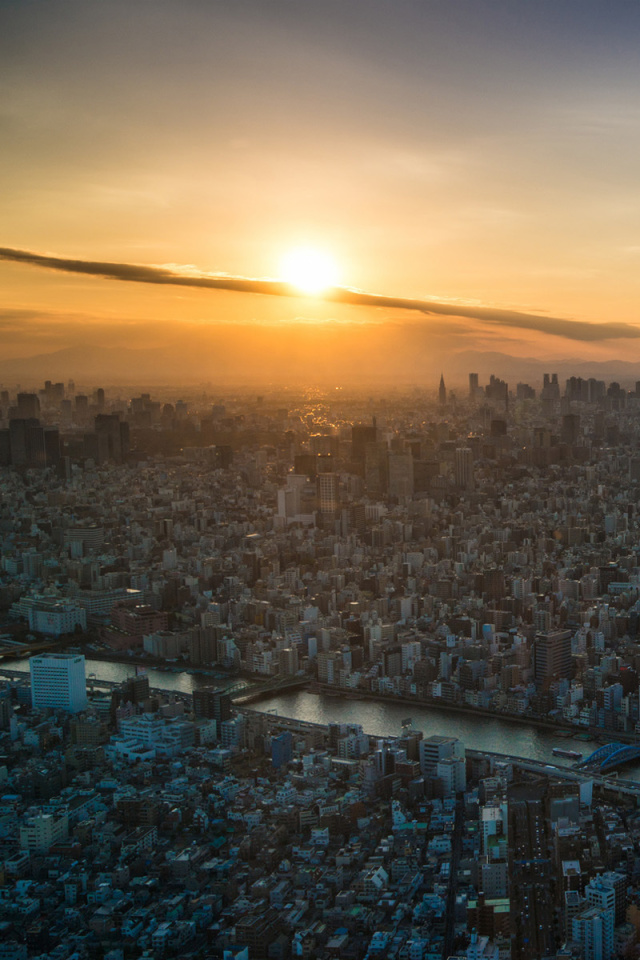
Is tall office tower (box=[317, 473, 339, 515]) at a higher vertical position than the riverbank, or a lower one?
higher

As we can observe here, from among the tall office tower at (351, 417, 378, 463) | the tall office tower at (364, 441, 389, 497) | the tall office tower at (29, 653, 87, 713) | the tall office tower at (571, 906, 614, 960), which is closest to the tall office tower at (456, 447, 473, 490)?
the tall office tower at (364, 441, 389, 497)

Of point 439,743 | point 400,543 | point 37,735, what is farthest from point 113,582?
point 439,743

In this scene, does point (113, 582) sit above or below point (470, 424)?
below

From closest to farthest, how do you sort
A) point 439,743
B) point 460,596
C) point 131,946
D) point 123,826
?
point 131,946 < point 123,826 < point 439,743 < point 460,596

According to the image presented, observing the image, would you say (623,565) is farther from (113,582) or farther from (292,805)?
(292,805)

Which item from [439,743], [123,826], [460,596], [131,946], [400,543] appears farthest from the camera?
[400,543]

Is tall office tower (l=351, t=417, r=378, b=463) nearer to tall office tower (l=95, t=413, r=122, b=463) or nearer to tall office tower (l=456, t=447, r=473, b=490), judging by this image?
tall office tower (l=456, t=447, r=473, b=490)

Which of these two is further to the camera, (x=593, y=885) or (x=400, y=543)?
(x=400, y=543)
